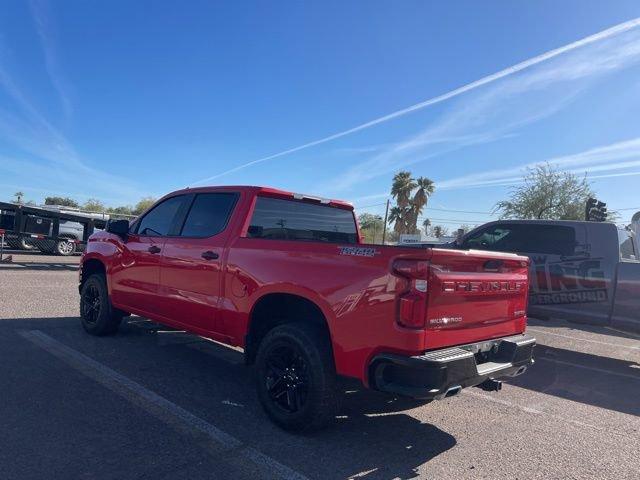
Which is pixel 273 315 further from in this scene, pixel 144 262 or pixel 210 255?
pixel 144 262

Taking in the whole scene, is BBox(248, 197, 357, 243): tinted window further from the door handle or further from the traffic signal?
the traffic signal

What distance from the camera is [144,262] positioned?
19.2ft

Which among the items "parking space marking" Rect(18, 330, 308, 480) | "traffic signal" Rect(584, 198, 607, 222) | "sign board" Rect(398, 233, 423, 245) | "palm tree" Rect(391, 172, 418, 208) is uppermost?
"palm tree" Rect(391, 172, 418, 208)

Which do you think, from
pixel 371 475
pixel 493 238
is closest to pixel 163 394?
pixel 371 475

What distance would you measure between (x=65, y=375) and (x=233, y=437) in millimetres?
2239

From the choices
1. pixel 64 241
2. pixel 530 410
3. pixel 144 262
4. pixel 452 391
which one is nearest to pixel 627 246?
pixel 530 410

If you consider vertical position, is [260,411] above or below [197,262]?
below

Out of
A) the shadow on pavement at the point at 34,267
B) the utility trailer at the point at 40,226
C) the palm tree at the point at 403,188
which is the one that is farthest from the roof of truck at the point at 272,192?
the palm tree at the point at 403,188

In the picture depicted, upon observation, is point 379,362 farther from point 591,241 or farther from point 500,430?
point 591,241

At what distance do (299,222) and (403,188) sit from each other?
44222mm

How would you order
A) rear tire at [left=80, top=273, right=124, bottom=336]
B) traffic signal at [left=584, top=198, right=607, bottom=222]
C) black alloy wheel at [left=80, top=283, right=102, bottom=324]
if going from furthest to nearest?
traffic signal at [left=584, top=198, right=607, bottom=222] < black alloy wheel at [left=80, top=283, right=102, bottom=324] < rear tire at [left=80, top=273, right=124, bottom=336]

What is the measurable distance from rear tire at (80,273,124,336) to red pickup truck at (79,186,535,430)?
2.73 feet

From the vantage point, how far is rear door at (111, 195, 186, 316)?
18.7 ft

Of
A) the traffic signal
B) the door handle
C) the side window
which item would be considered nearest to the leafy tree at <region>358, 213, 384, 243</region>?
the traffic signal
